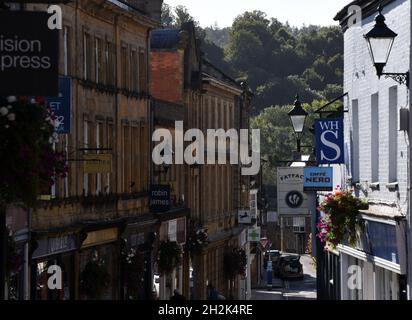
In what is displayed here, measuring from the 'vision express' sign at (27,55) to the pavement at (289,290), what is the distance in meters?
44.8

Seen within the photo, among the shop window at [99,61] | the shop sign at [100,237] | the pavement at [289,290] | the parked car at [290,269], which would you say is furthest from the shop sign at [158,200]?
the parked car at [290,269]

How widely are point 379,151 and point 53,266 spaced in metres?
8.76

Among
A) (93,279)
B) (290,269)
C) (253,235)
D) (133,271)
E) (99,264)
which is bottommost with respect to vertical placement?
(290,269)

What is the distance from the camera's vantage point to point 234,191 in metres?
68.1

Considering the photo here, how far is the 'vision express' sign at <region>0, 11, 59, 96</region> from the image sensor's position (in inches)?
585

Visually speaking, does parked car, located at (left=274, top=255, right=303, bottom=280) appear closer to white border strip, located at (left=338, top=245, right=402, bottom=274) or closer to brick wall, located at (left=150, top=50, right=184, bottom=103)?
brick wall, located at (left=150, top=50, right=184, bottom=103)

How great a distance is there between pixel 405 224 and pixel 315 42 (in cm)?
14288

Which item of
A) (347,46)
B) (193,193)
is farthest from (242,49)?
(347,46)

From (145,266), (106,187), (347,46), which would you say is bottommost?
(145,266)

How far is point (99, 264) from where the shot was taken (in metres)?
35.4

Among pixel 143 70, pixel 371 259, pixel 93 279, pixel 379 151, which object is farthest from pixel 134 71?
pixel 379 151

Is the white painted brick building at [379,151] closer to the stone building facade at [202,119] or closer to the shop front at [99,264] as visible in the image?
the shop front at [99,264]

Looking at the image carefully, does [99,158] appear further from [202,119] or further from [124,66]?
[202,119]
